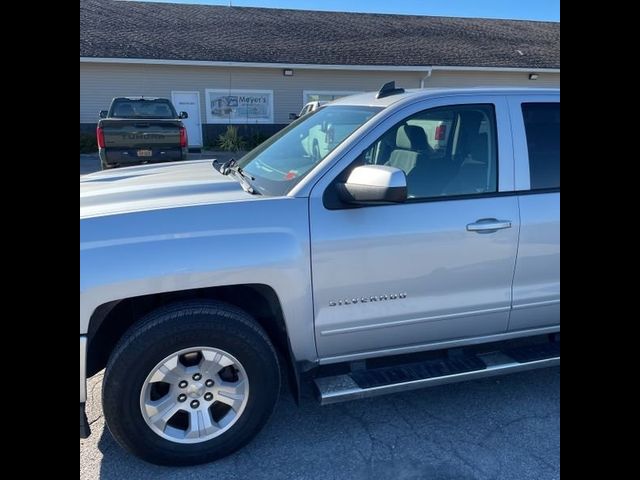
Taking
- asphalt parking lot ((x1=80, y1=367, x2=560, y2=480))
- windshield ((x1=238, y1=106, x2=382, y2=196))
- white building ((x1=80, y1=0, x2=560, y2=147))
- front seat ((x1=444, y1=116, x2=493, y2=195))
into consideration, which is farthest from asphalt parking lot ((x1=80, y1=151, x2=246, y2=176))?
asphalt parking lot ((x1=80, y1=367, x2=560, y2=480))

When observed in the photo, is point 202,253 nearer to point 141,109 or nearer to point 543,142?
point 543,142

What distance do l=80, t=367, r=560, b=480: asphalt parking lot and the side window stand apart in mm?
1374

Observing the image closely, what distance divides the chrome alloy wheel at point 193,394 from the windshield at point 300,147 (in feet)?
3.20

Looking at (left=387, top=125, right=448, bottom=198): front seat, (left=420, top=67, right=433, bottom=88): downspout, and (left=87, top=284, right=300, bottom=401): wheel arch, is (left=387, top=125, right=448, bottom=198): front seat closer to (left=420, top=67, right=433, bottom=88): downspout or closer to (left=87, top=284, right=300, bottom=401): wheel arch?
(left=87, top=284, right=300, bottom=401): wheel arch

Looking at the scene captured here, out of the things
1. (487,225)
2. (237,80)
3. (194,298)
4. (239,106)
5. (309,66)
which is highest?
(309,66)

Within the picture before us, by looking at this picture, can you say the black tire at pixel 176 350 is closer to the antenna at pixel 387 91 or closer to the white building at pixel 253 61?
the antenna at pixel 387 91

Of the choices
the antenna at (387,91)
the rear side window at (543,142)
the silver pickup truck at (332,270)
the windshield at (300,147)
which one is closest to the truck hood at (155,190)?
the silver pickup truck at (332,270)

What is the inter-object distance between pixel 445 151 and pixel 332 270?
1.17 meters

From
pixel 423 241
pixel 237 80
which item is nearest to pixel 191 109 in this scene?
pixel 237 80

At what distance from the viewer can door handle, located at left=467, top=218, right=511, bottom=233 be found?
9.23ft

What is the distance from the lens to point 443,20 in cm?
2527

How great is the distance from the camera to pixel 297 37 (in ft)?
68.1
